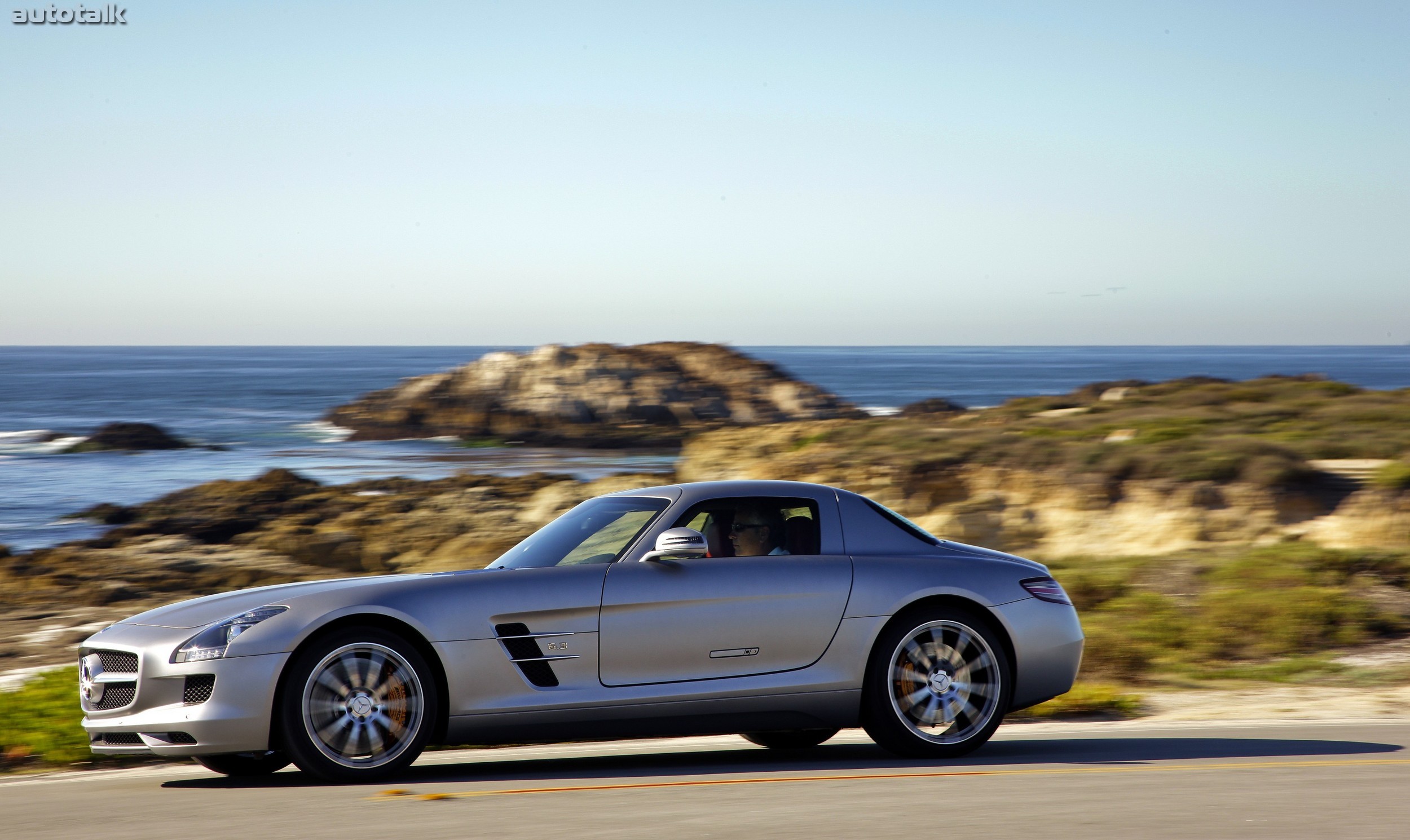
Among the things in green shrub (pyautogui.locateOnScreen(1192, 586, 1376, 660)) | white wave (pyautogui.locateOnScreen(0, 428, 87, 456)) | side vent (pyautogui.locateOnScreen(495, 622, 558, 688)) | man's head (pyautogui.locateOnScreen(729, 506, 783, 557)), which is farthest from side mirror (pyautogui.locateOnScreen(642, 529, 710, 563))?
white wave (pyautogui.locateOnScreen(0, 428, 87, 456))

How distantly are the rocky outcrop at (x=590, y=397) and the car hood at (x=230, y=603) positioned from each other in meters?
53.0

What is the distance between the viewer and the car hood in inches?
257

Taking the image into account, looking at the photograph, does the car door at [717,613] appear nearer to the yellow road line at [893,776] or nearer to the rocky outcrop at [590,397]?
the yellow road line at [893,776]

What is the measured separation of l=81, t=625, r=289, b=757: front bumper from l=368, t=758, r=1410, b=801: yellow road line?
2.27ft

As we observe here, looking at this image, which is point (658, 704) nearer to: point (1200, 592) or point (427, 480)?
point (1200, 592)

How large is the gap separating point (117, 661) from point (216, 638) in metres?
0.62

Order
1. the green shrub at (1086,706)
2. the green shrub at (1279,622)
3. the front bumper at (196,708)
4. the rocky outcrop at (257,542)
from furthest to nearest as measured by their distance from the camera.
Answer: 1. the rocky outcrop at (257,542)
2. the green shrub at (1279,622)
3. the green shrub at (1086,706)
4. the front bumper at (196,708)

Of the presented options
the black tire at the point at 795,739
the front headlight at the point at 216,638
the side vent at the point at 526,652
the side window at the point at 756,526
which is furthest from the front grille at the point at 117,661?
the black tire at the point at 795,739

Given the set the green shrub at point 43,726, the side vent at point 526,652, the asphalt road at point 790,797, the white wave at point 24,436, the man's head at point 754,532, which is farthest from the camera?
the white wave at point 24,436

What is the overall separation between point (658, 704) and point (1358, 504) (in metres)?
16.5

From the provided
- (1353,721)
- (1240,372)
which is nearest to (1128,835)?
(1353,721)

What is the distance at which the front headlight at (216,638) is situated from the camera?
6.31m

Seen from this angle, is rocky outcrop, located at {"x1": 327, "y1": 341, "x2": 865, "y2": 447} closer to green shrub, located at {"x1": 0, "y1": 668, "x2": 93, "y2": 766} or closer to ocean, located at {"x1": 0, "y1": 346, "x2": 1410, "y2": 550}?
ocean, located at {"x1": 0, "y1": 346, "x2": 1410, "y2": 550}

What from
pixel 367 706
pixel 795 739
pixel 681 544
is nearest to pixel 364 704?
pixel 367 706
